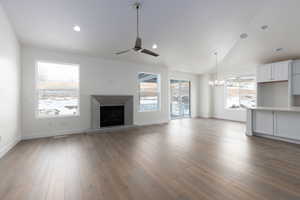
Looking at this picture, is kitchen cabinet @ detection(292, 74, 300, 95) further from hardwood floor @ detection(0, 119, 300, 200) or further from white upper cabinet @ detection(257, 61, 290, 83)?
hardwood floor @ detection(0, 119, 300, 200)

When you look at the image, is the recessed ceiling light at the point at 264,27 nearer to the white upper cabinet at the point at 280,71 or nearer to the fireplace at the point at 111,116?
the white upper cabinet at the point at 280,71

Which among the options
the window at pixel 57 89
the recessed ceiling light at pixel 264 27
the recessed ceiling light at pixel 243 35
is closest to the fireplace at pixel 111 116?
the window at pixel 57 89

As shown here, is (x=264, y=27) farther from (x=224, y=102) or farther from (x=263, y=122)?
(x=224, y=102)

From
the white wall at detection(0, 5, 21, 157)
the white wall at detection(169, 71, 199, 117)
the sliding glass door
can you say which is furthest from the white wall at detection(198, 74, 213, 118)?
the white wall at detection(0, 5, 21, 157)

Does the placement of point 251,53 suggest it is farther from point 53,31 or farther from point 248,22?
point 53,31

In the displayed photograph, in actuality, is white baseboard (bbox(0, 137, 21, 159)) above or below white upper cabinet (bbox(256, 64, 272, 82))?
below

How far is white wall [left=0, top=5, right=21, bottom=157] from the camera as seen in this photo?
3129 millimetres

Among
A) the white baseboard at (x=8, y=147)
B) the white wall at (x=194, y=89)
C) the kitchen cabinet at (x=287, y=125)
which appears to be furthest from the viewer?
the white wall at (x=194, y=89)

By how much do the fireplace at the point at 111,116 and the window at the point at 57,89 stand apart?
95 cm

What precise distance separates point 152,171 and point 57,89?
4456 mm

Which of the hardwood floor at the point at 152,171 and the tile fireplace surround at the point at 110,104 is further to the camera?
the tile fireplace surround at the point at 110,104

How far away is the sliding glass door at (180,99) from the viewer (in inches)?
340

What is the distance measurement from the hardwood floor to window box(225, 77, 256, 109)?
12.9 feet

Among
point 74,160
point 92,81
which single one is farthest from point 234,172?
point 92,81
